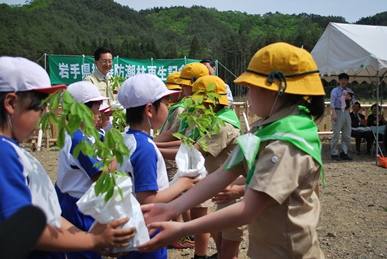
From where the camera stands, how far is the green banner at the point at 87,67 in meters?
11.8

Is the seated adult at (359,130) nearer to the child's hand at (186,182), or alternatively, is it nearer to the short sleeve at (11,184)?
the child's hand at (186,182)

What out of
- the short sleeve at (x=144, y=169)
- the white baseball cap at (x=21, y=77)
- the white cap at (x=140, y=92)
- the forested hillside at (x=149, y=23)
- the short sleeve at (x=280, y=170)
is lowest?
the short sleeve at (x=144, y=169)

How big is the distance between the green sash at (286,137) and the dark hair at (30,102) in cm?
80

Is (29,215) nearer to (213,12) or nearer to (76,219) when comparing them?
(76,219)

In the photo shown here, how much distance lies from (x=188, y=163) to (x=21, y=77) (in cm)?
118

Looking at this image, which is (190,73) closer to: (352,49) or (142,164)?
(142,164)

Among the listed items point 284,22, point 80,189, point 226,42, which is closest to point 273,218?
point 80,189

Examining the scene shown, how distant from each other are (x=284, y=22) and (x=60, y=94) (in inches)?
3933

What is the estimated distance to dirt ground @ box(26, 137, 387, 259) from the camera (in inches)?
163

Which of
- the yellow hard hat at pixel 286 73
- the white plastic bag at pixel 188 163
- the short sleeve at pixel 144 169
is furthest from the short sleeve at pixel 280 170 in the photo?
the white plastic bag at pixel 188 163

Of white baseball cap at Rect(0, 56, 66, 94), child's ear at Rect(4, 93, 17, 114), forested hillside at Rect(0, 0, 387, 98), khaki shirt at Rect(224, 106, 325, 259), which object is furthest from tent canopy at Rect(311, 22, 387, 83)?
forested hillside at Rect(0, 0, 387, 98)

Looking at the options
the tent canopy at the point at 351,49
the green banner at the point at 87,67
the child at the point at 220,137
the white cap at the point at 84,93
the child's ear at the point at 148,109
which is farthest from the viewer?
the green banner at the point at 87,67

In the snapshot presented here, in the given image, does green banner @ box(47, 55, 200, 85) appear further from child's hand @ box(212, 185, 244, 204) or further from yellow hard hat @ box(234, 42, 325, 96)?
yellow hard hat @ box(234, 42, 325, 96)

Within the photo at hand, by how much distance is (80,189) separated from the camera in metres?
2.40
